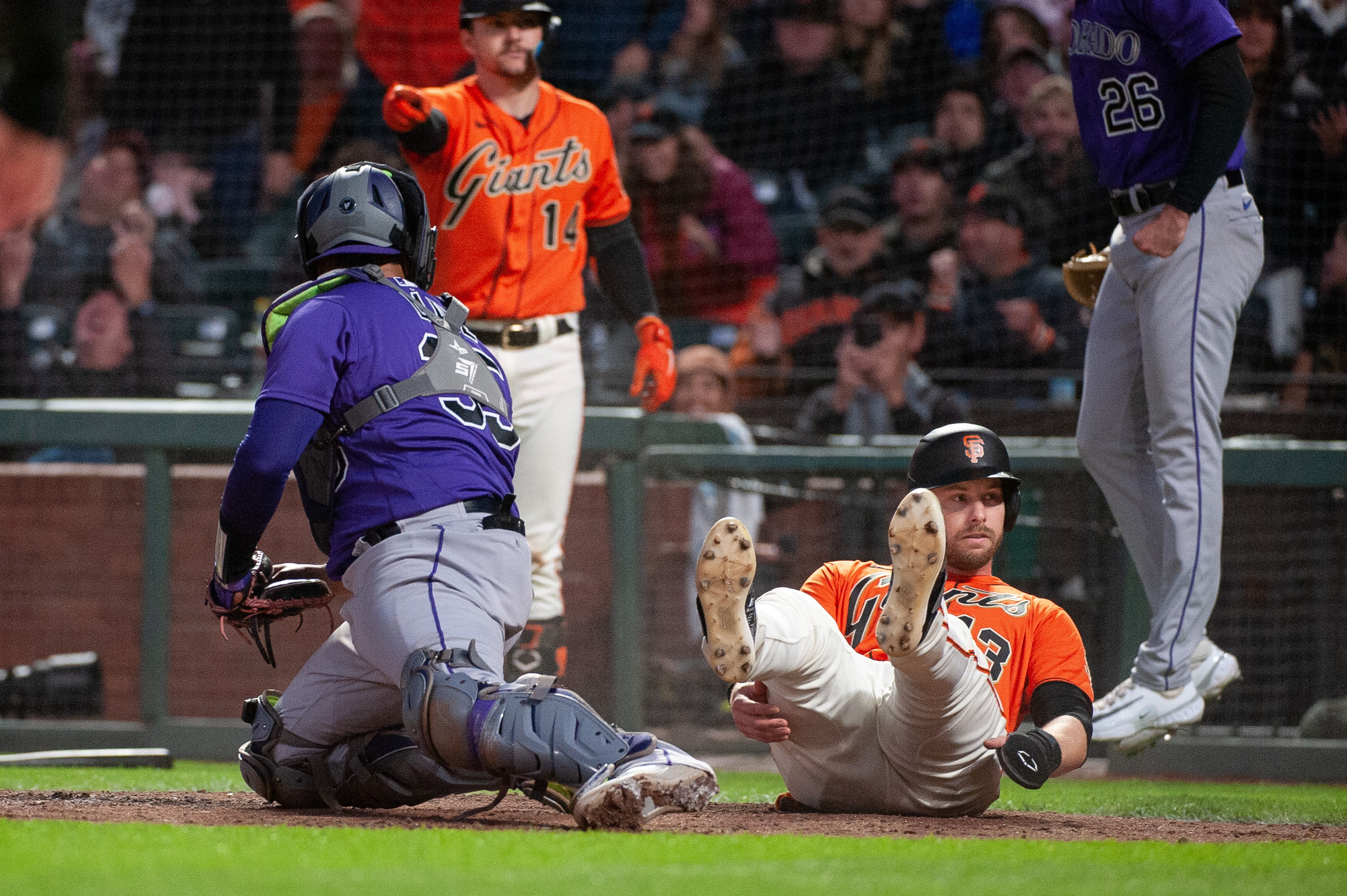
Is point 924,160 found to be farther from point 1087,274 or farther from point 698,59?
point 1087,274

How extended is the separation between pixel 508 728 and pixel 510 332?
2.22 m

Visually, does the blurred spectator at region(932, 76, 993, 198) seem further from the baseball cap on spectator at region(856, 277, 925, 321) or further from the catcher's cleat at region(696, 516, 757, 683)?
the catcher's cleat at region(696, 516, 757, 683)

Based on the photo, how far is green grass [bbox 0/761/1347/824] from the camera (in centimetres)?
411

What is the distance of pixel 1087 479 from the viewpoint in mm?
6180

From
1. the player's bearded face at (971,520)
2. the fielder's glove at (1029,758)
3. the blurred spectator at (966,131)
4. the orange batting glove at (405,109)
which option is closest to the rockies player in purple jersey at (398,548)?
the fielder's glove at (1029,758)

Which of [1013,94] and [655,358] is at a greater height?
[1013,94]

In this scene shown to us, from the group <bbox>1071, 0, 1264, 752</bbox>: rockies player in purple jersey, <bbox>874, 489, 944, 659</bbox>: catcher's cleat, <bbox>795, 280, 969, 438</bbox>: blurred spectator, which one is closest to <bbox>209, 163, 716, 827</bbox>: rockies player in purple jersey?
<bbox>874, 489, 944, 659</bbox>: catcher's cleat

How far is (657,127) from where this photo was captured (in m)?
8.89

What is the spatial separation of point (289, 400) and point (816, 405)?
440 cm

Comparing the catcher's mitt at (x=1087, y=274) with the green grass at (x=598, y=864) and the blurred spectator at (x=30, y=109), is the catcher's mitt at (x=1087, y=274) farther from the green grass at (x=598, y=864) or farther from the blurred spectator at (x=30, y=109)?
the blurred spectator at (x=30, y=109)

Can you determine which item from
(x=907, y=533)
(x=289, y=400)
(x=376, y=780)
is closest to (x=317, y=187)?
(x=289, y=400)

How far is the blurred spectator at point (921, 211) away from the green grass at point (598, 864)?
5.71 meters

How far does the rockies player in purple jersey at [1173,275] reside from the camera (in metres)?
4.11

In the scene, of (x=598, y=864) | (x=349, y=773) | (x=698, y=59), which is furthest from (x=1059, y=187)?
(x=598, y=864)
